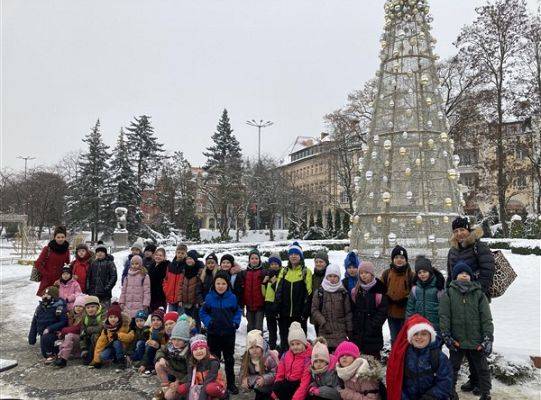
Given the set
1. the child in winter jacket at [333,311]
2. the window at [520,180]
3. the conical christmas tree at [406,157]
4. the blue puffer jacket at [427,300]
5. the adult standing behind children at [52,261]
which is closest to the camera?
the blue puffer jacket at [427,300]

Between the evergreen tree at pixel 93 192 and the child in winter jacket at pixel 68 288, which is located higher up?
the evergreen tree at pixel 93 192

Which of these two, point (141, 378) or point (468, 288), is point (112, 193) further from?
point (468, 288)

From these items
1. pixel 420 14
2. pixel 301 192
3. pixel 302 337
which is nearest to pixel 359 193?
pixel 420 14

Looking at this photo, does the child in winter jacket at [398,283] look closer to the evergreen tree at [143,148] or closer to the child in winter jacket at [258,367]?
the child in winter jacket at [258,367]

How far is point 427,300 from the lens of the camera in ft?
14.5

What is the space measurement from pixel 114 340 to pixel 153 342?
0.68m

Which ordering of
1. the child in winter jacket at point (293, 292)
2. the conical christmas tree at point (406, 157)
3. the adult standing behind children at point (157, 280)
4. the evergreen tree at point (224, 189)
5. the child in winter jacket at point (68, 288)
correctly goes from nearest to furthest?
the child in winter jacket at point (293, 292)
the child in winter jacket at point (68, 288)
the adult standing behind children at point (157, 280)
the conical christmas tree at point (406, 157)
the evergreen tree at point (224, 189)

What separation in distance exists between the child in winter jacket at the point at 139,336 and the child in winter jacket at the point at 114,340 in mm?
90

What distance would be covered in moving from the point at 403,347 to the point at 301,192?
3894cm

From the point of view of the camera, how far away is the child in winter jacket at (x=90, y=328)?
18.7 feet

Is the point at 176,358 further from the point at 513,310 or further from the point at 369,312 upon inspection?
the point at 513,310

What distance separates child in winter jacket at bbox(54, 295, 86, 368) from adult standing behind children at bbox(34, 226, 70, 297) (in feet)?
4.00

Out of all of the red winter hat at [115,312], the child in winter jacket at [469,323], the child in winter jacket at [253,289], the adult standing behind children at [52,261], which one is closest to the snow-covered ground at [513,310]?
the child in winter jacket at [469,323]

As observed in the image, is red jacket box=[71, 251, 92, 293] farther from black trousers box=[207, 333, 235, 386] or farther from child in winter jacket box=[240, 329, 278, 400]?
child in winter jacket box=[240, 329, 278, 400]
